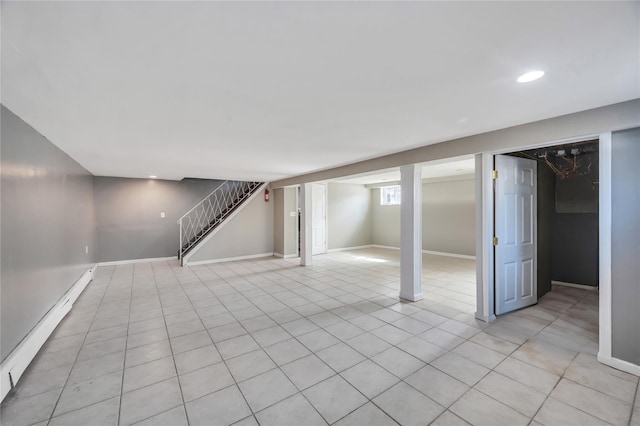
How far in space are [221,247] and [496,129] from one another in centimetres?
671

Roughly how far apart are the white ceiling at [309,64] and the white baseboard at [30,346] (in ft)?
6.99

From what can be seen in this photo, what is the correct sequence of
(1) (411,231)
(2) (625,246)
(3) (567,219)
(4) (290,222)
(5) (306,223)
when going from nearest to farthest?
(2) (625,246) < (1) (411,231) < (3) (567,219) < (5) (306,223) < (4) (290,222)

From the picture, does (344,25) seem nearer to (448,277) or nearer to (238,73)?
(238,73)

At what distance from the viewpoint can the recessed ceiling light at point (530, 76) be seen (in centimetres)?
173

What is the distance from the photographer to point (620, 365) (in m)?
2.32

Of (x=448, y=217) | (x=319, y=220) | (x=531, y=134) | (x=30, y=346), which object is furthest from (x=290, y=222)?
(x=531, y=134)

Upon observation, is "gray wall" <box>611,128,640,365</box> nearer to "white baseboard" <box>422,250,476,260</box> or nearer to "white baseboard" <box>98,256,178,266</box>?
"white baseboard" <box>422,250,476,260</box>

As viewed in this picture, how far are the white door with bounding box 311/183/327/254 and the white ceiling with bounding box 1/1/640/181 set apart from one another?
5435 mm

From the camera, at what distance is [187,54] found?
1483mm

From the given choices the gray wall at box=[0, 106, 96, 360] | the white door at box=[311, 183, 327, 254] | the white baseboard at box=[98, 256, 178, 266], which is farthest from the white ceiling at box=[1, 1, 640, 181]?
the white door at box=[311, 183, 327, 254]

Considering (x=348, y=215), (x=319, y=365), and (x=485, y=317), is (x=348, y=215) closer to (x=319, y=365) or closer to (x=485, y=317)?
(x=485, y=317)

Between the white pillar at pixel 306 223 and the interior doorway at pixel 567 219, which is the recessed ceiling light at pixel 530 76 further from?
the white pillar at pixel 306 223

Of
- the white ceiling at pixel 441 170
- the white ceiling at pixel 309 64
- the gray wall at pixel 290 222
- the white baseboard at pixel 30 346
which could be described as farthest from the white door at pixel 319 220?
the white baseboard at pixel 30 346

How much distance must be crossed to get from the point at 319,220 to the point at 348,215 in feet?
4.34
